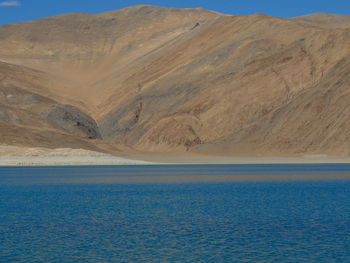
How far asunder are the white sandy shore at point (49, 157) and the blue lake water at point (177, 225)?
160 ft

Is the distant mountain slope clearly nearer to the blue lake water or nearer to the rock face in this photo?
the rock face

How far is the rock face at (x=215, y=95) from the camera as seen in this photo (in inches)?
4262

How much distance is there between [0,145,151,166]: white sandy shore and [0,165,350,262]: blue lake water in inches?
1922

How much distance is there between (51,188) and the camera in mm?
49875

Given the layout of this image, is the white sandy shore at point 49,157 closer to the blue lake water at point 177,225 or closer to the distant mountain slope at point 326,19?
the blue lake water at point 177,225

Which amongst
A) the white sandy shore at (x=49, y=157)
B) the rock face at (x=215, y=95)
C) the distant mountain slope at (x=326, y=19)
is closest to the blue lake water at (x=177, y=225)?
the white sandy shore at (x=49, y=157)

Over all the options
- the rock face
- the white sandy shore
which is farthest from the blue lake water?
the rock face

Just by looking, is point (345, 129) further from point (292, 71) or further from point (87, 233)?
point (87, 233)

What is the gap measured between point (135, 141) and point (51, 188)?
7905 cm

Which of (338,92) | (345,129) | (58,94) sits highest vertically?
(58,94)

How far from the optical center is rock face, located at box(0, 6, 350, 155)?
355 ft

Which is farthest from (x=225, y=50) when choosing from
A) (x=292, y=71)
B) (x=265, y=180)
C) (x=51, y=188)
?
(x=51, y=188)

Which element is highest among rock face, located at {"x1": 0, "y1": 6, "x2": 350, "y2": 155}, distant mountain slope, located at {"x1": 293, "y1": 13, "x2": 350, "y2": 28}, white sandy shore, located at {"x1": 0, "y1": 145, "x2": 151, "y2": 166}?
distant mountain slope, located at {"x1": 293, "y1": 13, "x2": 350, "y2": 28}

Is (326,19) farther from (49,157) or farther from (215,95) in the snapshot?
(49,157)
